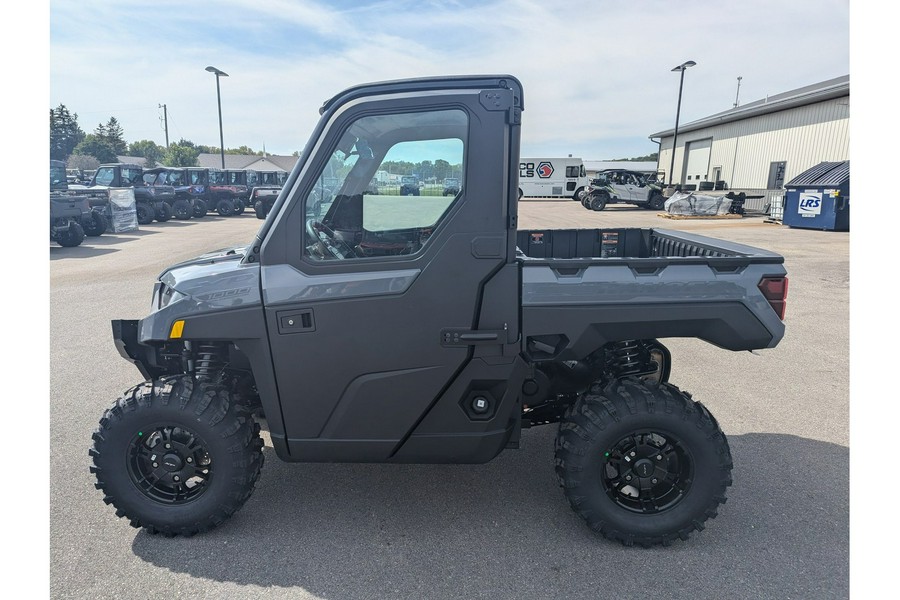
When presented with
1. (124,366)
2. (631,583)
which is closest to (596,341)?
(631,583)

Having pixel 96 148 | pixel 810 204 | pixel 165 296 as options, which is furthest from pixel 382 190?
pixel 96 148

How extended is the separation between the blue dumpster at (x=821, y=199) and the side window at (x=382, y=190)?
746 inches

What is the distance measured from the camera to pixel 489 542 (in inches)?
114

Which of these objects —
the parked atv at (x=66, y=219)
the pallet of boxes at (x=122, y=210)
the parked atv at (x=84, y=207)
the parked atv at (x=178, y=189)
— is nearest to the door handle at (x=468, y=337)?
A: the parked atv at (x=66, y=219)

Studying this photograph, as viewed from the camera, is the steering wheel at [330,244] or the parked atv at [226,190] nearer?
the steering wheel at [330,244]

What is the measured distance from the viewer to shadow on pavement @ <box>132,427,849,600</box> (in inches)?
101

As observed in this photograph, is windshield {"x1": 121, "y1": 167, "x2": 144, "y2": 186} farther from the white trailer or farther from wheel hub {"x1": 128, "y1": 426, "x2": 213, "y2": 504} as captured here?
the white trailer

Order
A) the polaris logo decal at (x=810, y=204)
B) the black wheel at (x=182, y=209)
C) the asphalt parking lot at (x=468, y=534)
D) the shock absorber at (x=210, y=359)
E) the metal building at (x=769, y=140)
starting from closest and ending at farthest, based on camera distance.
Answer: the asphalt parking lot at (x=468, y=534) < the shock absorber at (x=210, y=359) < the polaris logo decal at (x=810, y=204) < the black wheel at (x=182, y=209) < the metal building at (x=769, y=140)

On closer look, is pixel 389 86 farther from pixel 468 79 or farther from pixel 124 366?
pixel 124 366

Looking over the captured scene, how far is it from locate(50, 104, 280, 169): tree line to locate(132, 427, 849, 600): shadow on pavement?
245 feet

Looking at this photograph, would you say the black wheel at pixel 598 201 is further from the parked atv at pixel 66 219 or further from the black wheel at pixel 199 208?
the parked atv at pixel 66 219

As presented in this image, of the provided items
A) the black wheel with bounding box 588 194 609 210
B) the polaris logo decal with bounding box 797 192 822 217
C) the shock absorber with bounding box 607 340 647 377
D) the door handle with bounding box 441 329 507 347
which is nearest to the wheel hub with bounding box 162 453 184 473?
the door handle with bounding box 441 329 507 347

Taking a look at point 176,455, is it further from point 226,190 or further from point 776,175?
point 776,175

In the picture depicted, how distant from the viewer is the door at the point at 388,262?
8.53 feet
